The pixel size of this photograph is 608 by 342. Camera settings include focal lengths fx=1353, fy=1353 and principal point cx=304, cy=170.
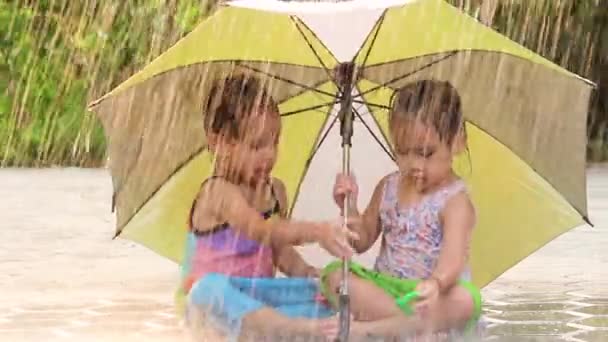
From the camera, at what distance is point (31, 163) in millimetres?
20484

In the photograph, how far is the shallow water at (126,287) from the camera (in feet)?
18.3

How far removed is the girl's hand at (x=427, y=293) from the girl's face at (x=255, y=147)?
0.63m

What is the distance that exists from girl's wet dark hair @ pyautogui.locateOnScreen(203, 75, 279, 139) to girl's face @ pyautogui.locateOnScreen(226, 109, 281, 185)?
0.02 meters

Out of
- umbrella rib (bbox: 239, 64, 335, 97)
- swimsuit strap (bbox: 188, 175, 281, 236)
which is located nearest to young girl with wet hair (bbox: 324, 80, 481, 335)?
swimsuit strap (bbox: 188, 175, 281, 236)

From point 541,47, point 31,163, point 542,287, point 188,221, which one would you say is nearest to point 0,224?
point 542,287

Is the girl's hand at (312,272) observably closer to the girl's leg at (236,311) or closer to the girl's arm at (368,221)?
the girl's arm at (368,221)

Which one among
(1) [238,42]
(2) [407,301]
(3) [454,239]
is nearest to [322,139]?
(1) [238,42]

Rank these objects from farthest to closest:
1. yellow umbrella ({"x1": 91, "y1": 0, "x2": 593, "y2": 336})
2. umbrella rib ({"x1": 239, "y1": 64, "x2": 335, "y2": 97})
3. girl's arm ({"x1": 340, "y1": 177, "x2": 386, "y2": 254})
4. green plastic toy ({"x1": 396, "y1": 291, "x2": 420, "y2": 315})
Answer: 1. umbrella rib ({"x1": 239, "y1": 64, "x2": 335, "y2": 97})
2. girl's arm ({"x1": 340, "y1": 177, "x2": 386, "y2": 254})
3. yellow umbrella ({"x1": 91, "y1": 0, "x2": 593, "y2": 336})
4. green plastic toy ({"x1": 396, "y1": 291, "x2": 420, "y2": 315})

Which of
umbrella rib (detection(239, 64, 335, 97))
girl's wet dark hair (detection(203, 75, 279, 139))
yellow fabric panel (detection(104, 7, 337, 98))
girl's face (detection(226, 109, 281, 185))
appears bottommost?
girl's face (detection(226, 109, 281, 185))

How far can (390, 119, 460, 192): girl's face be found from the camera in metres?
4.15

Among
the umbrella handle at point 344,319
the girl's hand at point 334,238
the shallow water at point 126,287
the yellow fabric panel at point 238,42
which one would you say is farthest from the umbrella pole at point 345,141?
the shallow water at point 126,287

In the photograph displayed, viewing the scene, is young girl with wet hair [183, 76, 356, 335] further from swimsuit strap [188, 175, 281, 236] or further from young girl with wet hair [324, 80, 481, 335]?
young girl with wet hair [324, 80, 481, 335]

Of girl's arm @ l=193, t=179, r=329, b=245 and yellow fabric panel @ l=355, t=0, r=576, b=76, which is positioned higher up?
yellow fabric panel @ l=355, t=0, r=576, b=76

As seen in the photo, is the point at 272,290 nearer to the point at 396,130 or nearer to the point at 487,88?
the point at 396,130
